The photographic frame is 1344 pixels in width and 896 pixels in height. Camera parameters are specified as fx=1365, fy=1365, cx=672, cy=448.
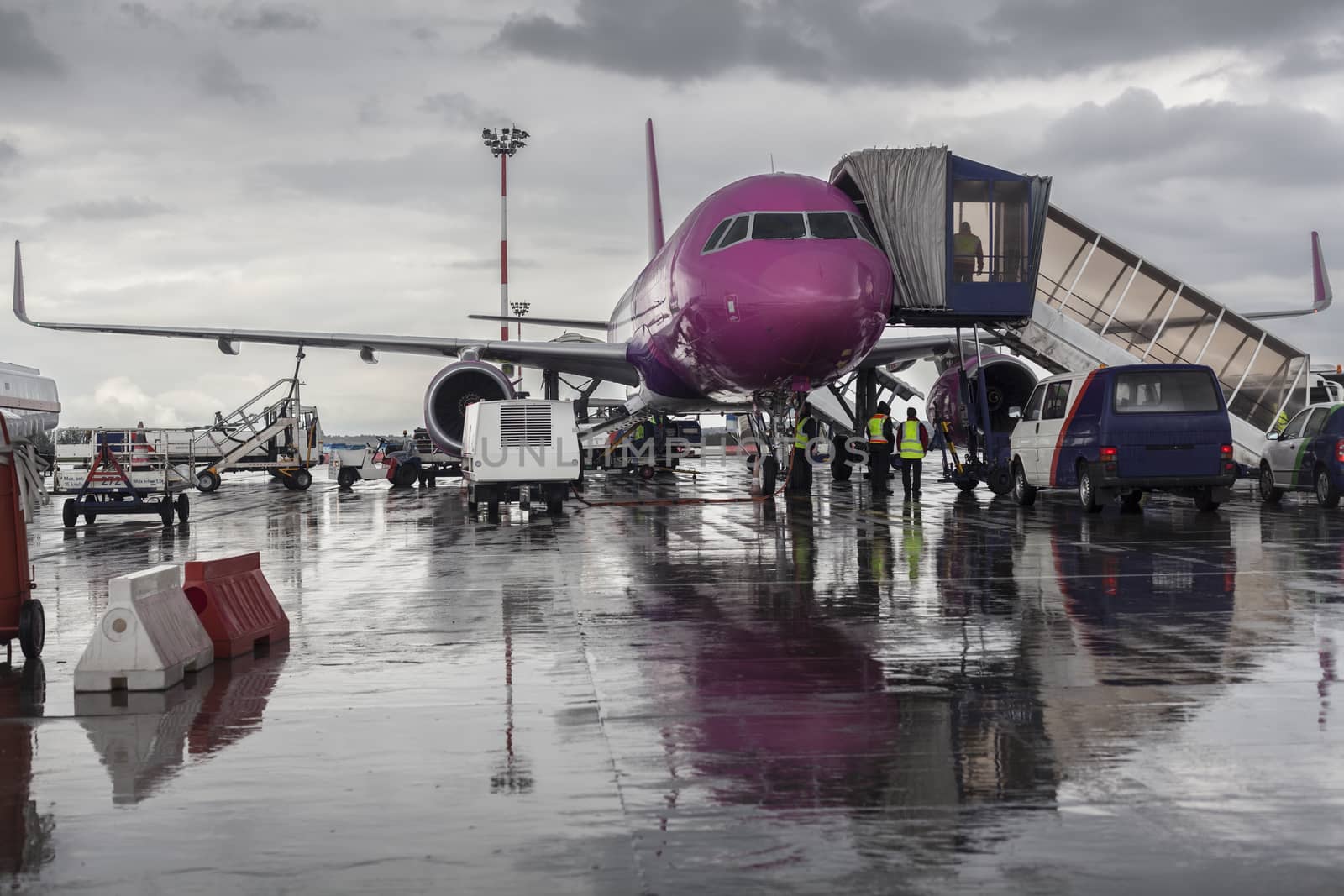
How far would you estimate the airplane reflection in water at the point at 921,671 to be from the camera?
183 inches

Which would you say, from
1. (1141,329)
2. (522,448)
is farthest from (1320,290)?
(522,448)

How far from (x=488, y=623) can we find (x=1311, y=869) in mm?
5836

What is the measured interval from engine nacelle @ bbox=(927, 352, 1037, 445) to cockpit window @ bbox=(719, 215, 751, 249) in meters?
7.81

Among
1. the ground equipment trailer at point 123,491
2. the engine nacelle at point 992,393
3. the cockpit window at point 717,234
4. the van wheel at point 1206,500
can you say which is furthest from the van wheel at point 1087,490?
the ground equipment trailer at point 123,491

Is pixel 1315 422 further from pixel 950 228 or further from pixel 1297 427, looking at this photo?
pixel 950 228

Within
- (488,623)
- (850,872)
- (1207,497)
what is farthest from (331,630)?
(1207,497)

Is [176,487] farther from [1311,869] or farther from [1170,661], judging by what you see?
[1311,869]

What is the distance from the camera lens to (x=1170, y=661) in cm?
703

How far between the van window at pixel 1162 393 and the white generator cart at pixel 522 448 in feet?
24.3

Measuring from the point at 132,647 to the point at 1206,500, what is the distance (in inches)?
616

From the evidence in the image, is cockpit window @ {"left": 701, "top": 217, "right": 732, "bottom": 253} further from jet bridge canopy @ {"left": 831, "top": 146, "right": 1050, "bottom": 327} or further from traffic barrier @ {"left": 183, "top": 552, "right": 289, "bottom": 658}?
traffic barrier @ {"left": 183, "top": 552, "right": 289, "bottom": 658}

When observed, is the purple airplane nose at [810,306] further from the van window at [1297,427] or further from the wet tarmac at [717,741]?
the van window at [1297,427]

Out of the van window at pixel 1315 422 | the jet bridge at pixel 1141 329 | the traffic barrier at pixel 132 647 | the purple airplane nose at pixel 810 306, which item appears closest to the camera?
the traffic barrier at pixel 132 647

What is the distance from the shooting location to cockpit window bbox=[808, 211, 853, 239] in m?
18.1
